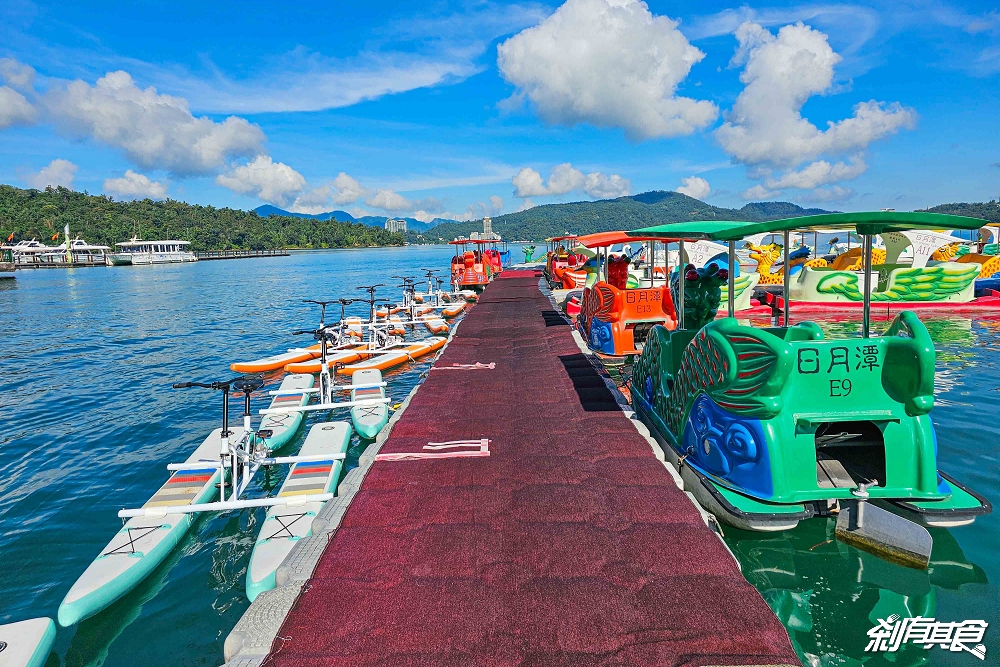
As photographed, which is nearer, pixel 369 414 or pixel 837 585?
pixel 837 585

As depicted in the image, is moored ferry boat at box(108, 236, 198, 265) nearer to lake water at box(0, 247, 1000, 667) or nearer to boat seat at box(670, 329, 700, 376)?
lake water at box(0, 247, 1000, 667)

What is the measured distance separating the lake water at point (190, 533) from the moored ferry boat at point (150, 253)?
88230 mm

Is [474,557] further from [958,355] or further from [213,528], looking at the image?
[958,355]

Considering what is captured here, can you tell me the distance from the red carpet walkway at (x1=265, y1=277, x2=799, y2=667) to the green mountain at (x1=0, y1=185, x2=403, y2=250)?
12647 centimetres

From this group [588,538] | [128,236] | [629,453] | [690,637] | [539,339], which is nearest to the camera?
[690,637]

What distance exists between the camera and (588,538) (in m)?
5.07

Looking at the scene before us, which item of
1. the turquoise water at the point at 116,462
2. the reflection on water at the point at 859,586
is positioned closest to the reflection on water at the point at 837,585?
the reflection on water at the point at 859,586

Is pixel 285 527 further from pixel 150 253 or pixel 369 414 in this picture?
pixel 150 253

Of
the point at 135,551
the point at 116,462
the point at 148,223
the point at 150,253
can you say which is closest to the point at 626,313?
the point at 135,551

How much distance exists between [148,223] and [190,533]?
13945cm

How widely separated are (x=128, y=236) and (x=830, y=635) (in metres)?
137

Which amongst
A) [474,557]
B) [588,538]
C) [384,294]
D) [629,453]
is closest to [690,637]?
[588,538]

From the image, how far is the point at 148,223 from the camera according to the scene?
12388 centimetres

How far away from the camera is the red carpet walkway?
148 inches
